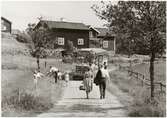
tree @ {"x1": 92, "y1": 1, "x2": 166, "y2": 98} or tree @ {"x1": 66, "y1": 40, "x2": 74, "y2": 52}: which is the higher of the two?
tree @ {"x1": 92, "y1": 1, "x2": 166, "y2": 98}

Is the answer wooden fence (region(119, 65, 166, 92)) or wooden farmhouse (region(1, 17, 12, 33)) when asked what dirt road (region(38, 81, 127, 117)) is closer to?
wooden fence (region(119, 65, 166, 92))

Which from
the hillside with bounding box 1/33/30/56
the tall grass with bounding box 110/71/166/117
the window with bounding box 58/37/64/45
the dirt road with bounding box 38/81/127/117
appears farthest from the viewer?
the window with bounding box 58/37/64/45

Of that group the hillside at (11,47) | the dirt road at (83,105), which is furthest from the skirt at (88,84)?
the hillside at (11,47)

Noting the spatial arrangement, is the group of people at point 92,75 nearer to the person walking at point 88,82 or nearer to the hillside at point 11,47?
the person walking at point 88,82

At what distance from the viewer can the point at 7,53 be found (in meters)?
9.29

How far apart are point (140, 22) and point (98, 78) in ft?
5.11

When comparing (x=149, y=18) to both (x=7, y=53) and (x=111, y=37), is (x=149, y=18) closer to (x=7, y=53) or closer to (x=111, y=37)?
(x=111, y=37)

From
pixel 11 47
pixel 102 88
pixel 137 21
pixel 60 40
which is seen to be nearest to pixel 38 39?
pixel 60 40

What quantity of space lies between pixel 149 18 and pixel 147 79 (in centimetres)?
157

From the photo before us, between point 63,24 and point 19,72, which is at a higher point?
point 63,24

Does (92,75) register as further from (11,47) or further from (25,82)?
(11,47)

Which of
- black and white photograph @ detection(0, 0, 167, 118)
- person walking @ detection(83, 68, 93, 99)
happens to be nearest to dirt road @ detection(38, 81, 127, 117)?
black and white photograph @ detection(0, 0, 167, 118)

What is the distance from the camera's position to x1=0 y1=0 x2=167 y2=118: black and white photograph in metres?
9.09

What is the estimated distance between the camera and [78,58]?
380 inches
